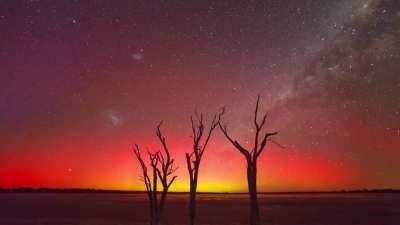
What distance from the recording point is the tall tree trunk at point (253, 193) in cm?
1995

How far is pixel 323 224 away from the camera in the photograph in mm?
45688

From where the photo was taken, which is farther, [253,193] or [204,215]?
[204,215]

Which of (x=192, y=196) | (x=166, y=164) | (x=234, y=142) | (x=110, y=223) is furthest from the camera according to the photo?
(x=110, y=223)

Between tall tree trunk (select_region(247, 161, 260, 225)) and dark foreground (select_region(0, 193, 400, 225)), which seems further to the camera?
dark foreground (select_region(0, 193, 400, 225))

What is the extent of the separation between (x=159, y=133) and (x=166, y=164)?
1.51 meters

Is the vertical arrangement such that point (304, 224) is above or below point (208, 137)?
below

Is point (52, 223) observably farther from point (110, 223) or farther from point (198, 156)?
point (198, 156)

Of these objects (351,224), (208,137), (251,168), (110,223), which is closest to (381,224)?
(351,224)

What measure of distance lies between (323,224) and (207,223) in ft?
32.2

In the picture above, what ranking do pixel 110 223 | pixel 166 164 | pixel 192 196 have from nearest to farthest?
1. pixel 192 196
2. pixel 166 164
3. pixel 110 223

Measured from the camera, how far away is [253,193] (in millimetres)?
19859

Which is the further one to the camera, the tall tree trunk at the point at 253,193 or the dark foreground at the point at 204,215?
the dark foreground at the point at 204,215

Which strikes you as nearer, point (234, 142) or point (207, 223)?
point (234, 142)

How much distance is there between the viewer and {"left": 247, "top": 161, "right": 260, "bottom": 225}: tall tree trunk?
20.0 meters
